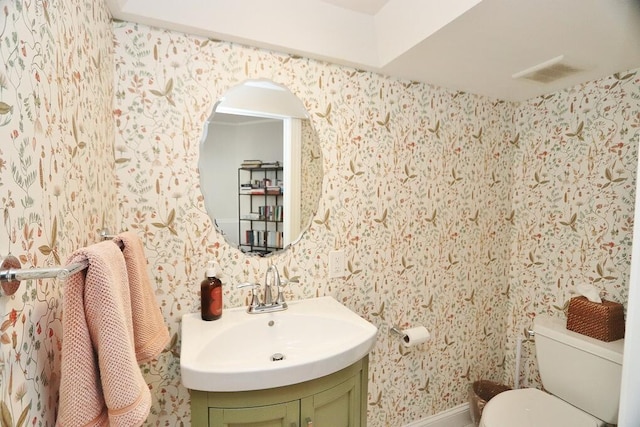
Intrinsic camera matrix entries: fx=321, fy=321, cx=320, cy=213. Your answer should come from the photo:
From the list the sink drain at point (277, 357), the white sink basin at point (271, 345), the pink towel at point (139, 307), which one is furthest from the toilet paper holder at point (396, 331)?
the pink towel at point (139, 307)

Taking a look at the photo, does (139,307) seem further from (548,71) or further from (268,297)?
(548,71)

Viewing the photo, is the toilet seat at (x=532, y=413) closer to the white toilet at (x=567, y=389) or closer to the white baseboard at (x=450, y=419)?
the white toilet at (x=567, y=389)

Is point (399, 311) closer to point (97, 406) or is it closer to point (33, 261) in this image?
point (97, 406)

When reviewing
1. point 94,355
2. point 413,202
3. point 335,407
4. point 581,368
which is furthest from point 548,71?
point 94,355

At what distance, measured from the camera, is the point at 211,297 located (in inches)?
50.4

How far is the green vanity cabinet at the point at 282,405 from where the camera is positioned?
0.97m

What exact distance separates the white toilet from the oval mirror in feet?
4.27

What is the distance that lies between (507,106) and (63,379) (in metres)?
2.44

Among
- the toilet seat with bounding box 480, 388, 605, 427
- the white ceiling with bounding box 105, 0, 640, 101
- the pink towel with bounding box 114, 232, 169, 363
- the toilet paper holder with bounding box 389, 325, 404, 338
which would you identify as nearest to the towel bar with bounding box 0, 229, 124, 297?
the pink towel with bounding box 114, 232, 169, 363

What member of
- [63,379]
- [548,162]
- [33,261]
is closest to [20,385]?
[63,379]

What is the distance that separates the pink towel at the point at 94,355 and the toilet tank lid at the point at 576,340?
1831 mm

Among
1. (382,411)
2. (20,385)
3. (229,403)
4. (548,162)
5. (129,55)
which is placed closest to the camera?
(20,385)

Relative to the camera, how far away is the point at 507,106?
2061 mm

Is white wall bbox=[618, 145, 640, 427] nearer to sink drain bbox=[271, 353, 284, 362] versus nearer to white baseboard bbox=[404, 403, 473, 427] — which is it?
white baseboard bbox=[404, 403, 473, 427]
